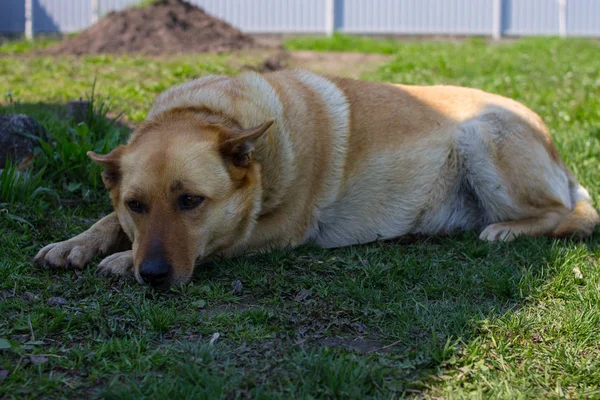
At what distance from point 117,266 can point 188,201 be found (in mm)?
502

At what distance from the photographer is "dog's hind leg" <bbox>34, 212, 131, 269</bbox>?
3.49 metres

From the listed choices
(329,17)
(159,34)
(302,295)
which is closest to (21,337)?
(302,295)

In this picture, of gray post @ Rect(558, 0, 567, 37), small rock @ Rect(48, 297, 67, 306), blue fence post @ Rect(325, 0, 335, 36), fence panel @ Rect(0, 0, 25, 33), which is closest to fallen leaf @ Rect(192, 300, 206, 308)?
small rock @ Rect(48, 297, 67, 306)

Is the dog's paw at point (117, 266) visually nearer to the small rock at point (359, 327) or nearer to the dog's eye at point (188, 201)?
the dog's eye at point (188, 201)

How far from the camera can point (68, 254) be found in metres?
3.52

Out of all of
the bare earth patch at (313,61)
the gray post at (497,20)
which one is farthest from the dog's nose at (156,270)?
the gray post at (497,20)

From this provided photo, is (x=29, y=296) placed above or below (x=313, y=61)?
below

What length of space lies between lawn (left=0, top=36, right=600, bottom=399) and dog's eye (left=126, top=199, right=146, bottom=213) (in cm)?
36

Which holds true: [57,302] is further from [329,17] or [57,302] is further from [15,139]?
[329,17]

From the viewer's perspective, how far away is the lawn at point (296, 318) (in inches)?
98.3

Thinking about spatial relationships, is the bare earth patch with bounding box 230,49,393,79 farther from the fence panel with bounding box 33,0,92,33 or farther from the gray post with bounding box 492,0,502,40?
the fence panel with bounding box 33,0,92,33

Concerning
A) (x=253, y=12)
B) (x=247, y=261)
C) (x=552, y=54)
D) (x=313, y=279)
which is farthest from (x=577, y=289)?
(x=253, y=12)

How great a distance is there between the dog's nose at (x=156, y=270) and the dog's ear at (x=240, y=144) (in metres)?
0.65

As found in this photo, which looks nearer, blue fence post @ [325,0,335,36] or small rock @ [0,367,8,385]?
small rock @ [0,367,8,385]
